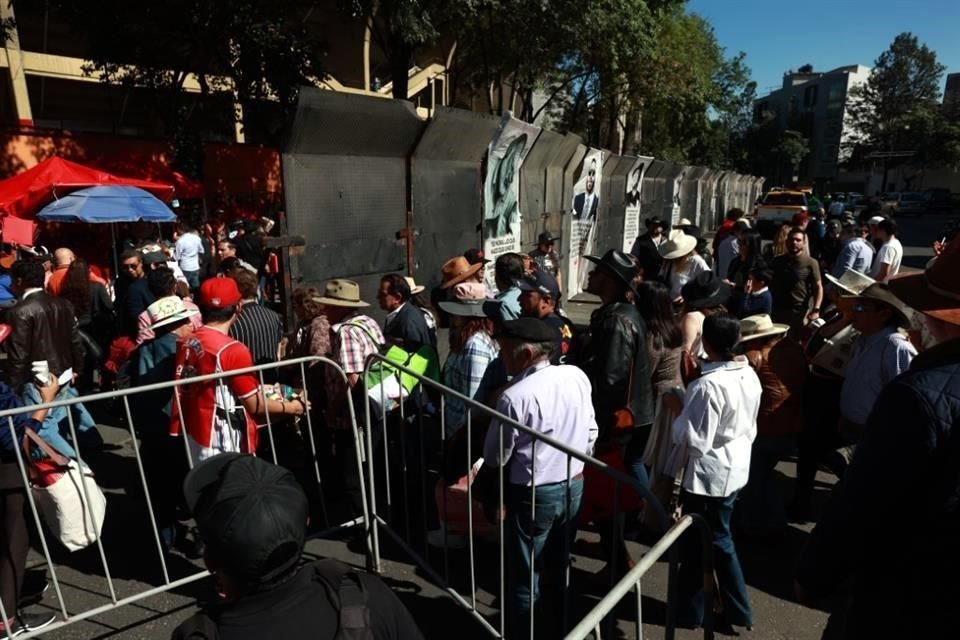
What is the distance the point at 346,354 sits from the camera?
12.7ft

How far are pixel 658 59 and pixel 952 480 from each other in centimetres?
2367

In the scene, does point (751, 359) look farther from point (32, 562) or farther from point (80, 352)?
point (80, 352)

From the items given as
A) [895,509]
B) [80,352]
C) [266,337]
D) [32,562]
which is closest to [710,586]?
[895,509]

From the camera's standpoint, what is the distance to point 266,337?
470 cm

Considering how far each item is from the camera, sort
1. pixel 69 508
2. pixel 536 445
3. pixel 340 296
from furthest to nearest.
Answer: pixel 340 296, pixel 69 508, pixel 536 445

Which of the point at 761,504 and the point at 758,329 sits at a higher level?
the point at 758,329

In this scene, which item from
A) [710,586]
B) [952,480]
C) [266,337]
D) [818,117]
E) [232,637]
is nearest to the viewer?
[232,637]

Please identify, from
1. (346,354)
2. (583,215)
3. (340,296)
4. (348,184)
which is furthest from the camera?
(583,215)

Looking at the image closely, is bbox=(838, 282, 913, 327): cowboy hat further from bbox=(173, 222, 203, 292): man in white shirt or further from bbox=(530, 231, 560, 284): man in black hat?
bbox=(173, 222, 203, 292): man in white shirt

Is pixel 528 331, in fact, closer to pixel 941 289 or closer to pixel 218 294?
pixel 941 289

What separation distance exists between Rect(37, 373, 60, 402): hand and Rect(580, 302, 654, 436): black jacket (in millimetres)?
3730

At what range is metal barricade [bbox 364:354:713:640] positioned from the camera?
1809 millimetres

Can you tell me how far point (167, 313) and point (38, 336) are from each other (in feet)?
5.81

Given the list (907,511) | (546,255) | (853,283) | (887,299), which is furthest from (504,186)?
(907,511)
